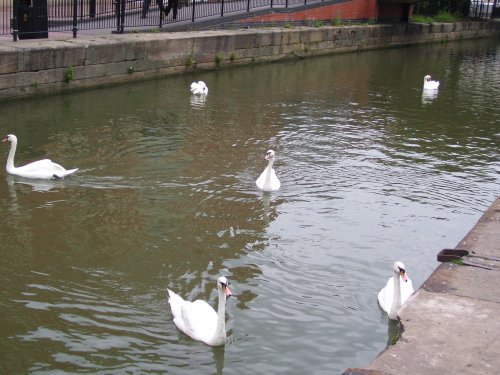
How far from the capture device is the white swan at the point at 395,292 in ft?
23.2

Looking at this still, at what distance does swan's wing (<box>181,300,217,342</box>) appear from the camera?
6.62 meters

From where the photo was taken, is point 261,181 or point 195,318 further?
point 261,181

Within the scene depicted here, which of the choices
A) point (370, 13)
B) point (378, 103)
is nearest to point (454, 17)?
point (370, 13)

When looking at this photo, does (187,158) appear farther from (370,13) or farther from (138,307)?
(370,13)

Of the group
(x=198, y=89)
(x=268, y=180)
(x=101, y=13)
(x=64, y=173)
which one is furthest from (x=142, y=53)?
(x=268, y=180)

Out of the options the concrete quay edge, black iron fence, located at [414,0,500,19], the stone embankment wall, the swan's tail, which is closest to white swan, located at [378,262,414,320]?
the concrete quay edge

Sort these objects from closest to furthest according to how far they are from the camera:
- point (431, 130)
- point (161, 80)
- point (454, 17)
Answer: point (431, 130) → point (161, 80) → point (454, 17)

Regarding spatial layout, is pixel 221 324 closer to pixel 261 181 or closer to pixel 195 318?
pixel 195 318

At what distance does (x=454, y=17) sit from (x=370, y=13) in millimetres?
7730

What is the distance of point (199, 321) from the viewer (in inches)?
262

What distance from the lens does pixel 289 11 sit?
86.3ft

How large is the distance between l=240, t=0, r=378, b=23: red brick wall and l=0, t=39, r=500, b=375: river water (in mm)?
8188

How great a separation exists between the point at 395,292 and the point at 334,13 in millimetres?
22889

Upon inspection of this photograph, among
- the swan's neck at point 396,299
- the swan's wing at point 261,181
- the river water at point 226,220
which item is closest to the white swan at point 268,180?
the swan's wing at point 261,181
